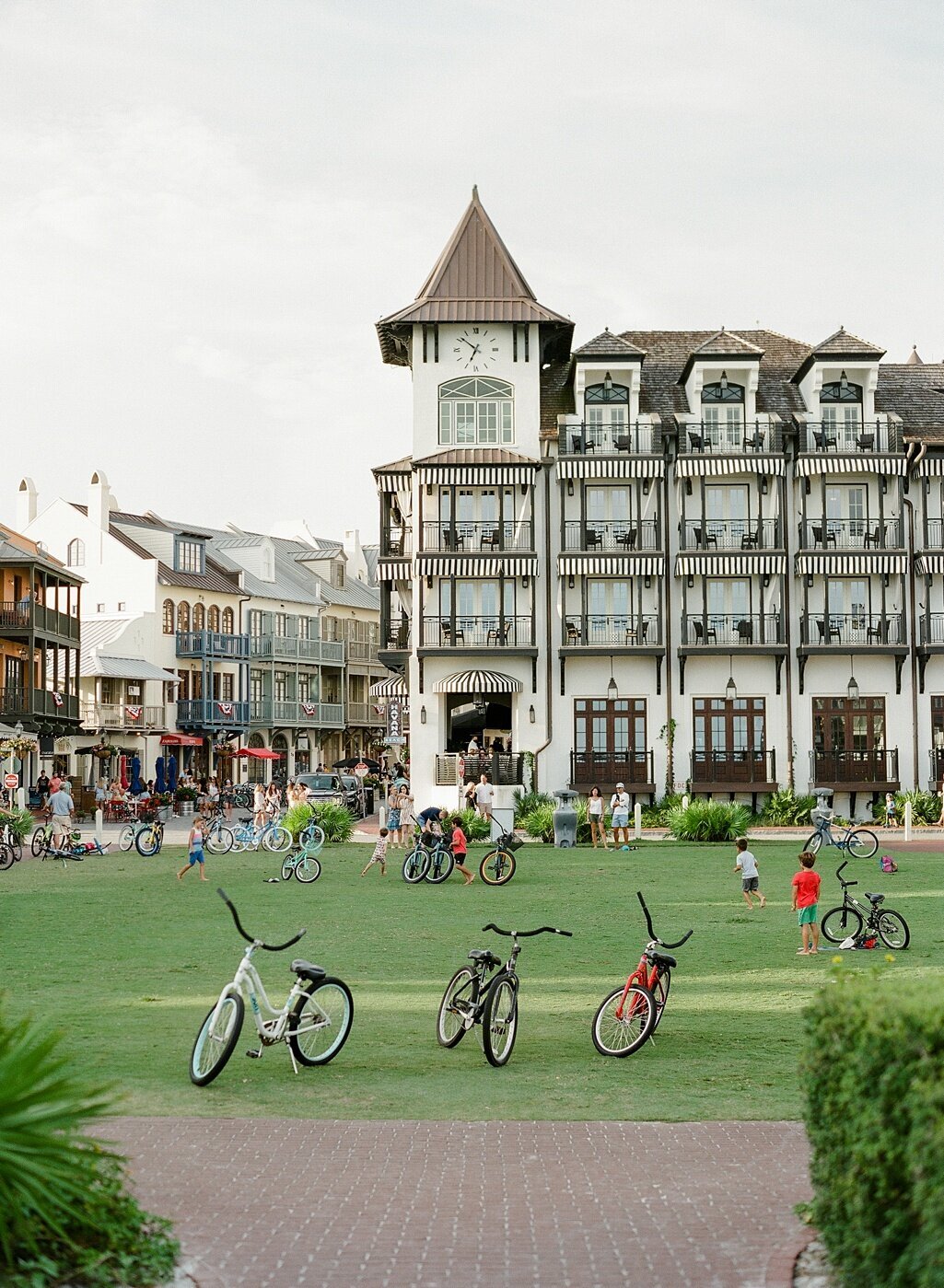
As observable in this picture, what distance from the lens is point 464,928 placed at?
870 inches

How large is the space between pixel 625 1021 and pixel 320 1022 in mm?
2601

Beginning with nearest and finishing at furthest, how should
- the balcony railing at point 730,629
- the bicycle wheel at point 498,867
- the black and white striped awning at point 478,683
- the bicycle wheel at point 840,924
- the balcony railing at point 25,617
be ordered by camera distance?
the bicycle wheel at point 840,924, the bicycle wheel at point 498,867, the black and white striped awning at point 478,683, the balcony railing at point 730,629, the balcony railing at point 25,617

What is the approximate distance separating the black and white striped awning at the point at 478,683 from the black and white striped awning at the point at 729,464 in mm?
8749

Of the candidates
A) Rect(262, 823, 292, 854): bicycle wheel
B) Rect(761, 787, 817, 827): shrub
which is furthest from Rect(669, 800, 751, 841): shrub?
Rect(262, 823, 292, 854): bicycle wheel

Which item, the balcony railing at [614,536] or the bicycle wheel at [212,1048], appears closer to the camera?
the bicycle wheel at [212,1048]

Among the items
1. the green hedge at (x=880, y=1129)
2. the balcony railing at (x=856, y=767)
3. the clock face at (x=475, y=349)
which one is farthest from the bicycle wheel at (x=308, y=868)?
the clock face at (x=475, y=349)

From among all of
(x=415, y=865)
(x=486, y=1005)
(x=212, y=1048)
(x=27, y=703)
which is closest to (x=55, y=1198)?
(x=212, y=1048)

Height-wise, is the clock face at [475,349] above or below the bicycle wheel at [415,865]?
above

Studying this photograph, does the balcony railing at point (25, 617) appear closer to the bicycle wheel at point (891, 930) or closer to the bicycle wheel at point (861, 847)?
the bicycle wheel at point (861, 847)

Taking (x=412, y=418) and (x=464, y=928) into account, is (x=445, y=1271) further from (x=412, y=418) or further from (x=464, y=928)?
(x=412, y=418)

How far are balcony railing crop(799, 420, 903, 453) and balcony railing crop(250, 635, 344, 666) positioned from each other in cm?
4054

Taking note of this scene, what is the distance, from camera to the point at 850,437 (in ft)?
170

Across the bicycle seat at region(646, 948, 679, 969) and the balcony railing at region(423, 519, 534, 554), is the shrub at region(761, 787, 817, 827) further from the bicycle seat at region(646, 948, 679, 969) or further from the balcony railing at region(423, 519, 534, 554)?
the bicycle seat at region(646, 948, 679, 969)

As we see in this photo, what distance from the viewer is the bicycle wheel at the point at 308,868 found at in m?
30.8
